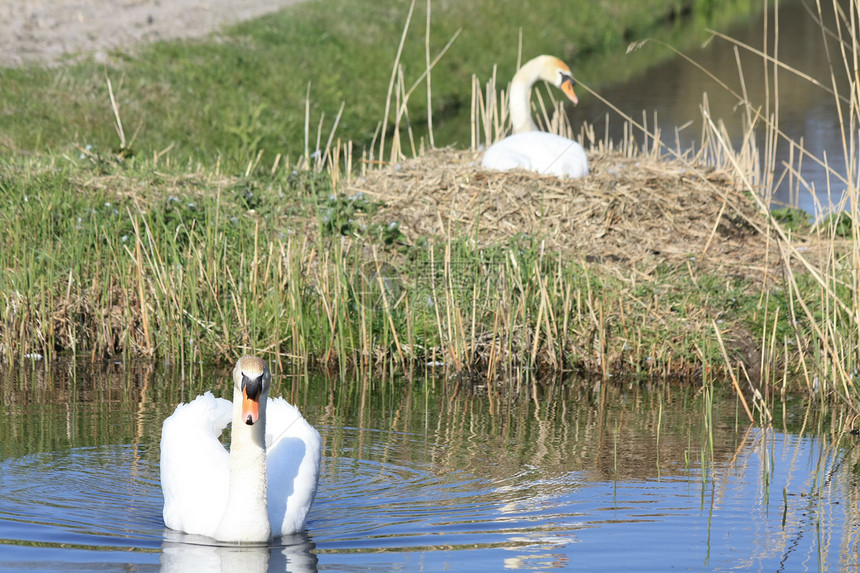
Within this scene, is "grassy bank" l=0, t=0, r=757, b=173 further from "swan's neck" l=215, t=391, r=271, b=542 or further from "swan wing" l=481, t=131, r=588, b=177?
"swan's neck" l=215, t=391, r=271, b=542

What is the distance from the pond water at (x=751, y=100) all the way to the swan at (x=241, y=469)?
8785mm

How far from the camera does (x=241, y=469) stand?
17.3 feet

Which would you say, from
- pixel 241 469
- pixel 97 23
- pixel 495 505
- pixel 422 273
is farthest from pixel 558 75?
pixel 97 23

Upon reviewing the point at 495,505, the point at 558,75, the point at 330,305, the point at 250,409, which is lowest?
the point at 495,505

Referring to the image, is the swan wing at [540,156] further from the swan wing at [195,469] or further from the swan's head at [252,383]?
the swan's head at [252,383]

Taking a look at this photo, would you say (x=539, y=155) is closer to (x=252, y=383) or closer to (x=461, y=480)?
(x=461, y=480)

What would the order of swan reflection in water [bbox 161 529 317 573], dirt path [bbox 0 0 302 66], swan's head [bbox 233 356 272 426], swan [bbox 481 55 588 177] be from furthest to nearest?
dirt path [bbox 0 0 302 66] → swan [bbox 481 55 588 177] → swan's head [bbox 233 356 272 426] → swan reflection in water [bbox 161 529 317 573]

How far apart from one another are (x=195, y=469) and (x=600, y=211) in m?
5.18

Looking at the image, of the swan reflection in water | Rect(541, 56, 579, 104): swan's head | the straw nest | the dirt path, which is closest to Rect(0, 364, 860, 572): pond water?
the swan reflection in water

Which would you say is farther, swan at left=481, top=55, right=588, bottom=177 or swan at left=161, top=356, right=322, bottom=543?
swan at left=481, top=55, right=588, bottom=177

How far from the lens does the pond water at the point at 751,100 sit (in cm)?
1658

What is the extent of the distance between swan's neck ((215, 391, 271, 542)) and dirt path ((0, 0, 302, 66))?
12.5 meters

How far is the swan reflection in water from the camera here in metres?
4.97

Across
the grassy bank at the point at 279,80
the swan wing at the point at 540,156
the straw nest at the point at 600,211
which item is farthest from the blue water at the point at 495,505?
the grassy bank at the point at 279,80
